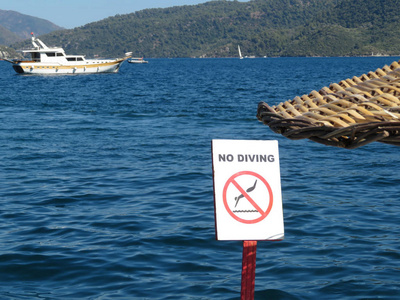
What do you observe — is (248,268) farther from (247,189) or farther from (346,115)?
(346,115)

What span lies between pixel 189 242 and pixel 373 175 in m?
6.62

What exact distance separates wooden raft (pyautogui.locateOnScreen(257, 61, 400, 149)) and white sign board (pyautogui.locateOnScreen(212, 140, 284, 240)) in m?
0.20

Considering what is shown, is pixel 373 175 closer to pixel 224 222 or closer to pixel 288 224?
pixel 288 224

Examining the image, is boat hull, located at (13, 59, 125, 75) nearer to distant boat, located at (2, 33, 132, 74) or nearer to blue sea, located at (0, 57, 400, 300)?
distant boat, located at (2, 33, 132, 74)

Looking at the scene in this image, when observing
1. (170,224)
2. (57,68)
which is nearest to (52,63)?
(57,68)

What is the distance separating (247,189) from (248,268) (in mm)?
431

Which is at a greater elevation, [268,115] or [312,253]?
[268,115]

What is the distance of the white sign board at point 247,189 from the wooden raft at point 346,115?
0.67ft

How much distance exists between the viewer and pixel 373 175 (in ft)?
44.1

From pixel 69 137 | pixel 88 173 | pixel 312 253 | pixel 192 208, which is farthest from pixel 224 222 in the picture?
pixel 69 137

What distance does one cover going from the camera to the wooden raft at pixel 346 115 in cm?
230

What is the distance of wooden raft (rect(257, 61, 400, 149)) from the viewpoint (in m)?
2.30

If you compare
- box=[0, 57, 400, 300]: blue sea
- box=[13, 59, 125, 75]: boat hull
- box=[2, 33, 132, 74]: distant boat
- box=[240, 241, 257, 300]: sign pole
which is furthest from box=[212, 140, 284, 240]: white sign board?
box=[13, 59, 125, 75]: boat hull

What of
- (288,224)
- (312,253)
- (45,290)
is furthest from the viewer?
(288,224)
